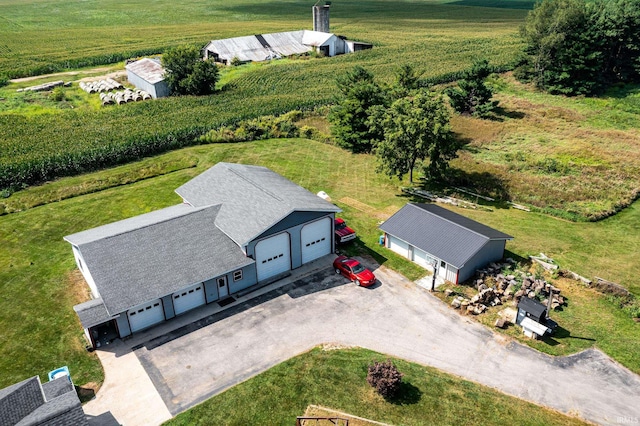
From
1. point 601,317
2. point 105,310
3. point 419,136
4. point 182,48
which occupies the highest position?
point 182,48

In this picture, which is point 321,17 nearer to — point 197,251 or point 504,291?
point 197,251

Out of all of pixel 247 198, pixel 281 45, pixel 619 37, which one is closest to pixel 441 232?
pixel 247 198

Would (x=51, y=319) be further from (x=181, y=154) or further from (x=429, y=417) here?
(x=181, y=154)

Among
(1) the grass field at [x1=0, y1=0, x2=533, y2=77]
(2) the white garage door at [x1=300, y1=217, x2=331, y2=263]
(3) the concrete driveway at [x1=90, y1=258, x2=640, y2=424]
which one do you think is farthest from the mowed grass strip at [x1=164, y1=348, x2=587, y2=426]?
(1) the grass field at [x1=0, y1=0, x2=533, y2=77]

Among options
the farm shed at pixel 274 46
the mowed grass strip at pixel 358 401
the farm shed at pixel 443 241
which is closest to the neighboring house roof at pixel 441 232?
the farm shed at pixel 443 241

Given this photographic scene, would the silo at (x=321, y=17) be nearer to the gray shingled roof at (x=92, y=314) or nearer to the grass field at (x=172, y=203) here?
the grass field at (x=172, y=203)

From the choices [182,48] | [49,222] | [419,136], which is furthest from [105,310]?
[182,48]

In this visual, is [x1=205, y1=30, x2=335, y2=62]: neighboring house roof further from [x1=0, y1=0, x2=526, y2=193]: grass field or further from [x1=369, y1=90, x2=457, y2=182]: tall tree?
[x1=369, y1=90, x2=457, y2=182]: tall tree
